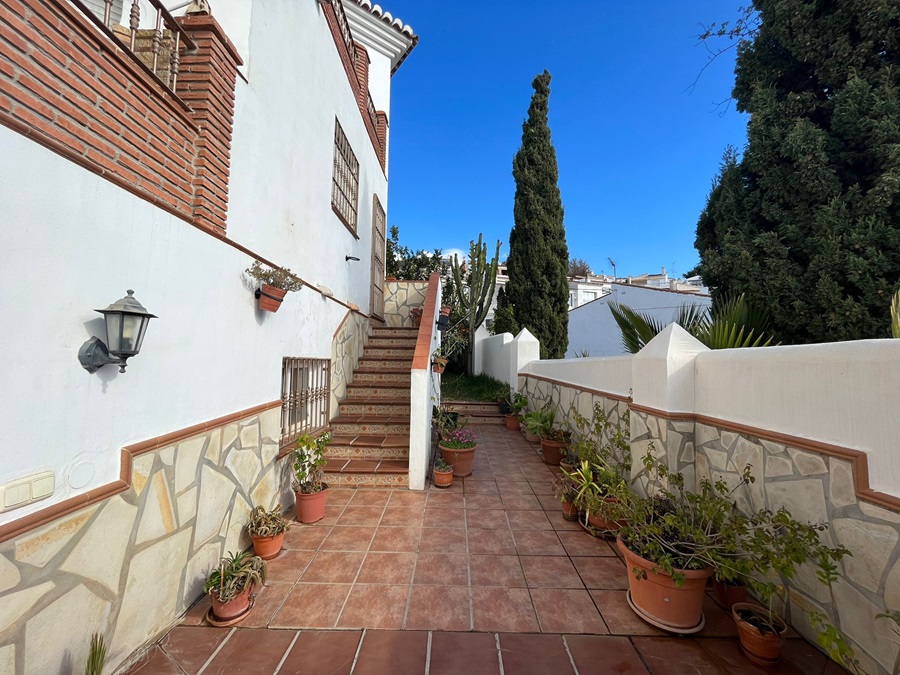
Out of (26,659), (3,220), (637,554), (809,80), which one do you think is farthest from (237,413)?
(809,80)

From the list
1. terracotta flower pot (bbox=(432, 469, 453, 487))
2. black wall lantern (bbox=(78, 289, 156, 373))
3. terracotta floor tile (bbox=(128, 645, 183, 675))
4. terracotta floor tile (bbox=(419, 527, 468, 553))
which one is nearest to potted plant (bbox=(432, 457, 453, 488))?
terracotta flower pot (bbox=(432, 469, 453, 487))

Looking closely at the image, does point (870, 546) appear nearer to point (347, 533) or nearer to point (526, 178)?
point (347, 533)

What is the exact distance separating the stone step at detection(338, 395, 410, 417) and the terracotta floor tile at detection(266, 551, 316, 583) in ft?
8.00

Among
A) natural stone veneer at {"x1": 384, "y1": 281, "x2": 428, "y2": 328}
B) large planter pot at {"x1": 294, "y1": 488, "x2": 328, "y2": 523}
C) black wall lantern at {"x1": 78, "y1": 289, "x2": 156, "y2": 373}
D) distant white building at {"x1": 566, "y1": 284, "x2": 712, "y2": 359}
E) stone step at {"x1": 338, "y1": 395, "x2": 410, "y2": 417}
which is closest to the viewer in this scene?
black wall lantern at {"x1": 78, "y1": 289, "x2": 156, "y2": 373}

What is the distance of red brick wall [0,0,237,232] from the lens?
1400mm

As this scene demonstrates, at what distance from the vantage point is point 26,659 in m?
1.35

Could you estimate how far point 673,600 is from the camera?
2086 millimetres

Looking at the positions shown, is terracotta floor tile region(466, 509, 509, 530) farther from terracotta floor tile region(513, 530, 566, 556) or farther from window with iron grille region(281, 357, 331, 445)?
window with iron grille region(281, 357, 331, 445)

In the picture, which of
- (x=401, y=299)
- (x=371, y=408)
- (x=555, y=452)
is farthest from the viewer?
(x=401, y=299)

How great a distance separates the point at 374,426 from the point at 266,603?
2577mm

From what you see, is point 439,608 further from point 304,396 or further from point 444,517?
point 304,396

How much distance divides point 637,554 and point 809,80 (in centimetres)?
667

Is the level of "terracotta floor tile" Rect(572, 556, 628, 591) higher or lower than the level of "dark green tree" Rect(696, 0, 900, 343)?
lower

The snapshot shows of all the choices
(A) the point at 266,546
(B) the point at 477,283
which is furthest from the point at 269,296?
(B) the point at 477,283
